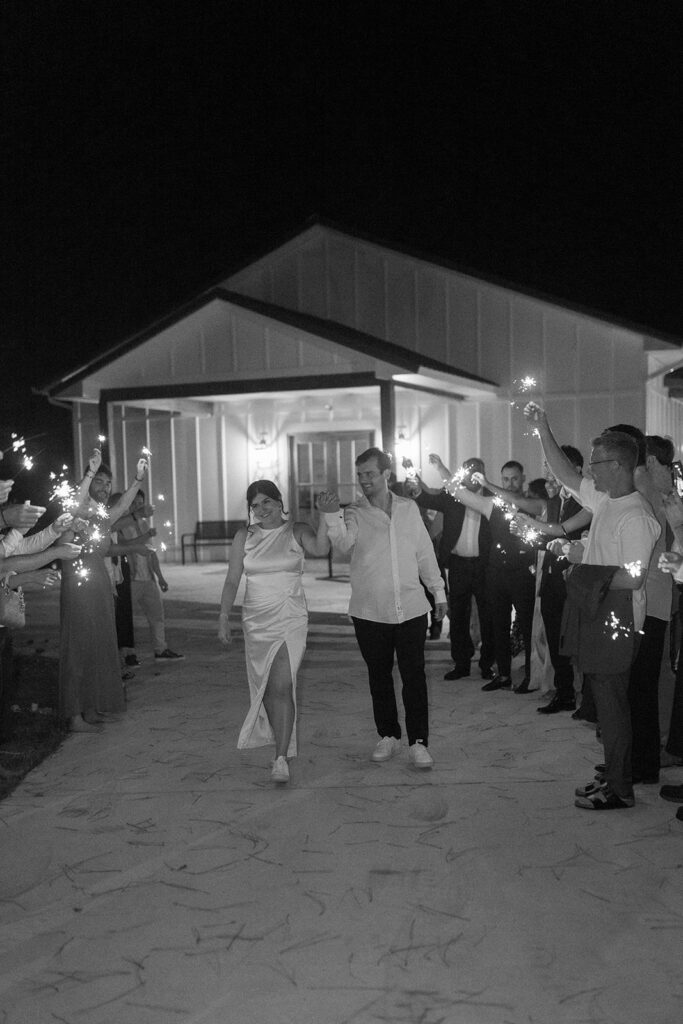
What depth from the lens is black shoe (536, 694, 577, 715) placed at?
7.13m

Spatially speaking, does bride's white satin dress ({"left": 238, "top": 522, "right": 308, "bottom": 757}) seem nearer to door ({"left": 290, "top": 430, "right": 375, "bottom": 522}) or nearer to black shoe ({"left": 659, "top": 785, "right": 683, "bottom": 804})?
black shoe ({"left": 659, "top": 785, "right": 683, "bottom": 804})

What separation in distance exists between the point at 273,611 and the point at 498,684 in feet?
9.93

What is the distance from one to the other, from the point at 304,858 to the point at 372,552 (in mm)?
2103

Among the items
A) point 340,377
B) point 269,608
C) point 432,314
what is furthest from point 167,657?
point 432,314

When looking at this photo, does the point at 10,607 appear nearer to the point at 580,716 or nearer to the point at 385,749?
the point at 385,749

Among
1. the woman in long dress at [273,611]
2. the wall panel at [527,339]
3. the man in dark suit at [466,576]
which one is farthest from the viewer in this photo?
the wall panel at [527,339]

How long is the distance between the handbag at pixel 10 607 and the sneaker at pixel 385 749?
2456mm

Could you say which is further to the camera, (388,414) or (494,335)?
(494,335)

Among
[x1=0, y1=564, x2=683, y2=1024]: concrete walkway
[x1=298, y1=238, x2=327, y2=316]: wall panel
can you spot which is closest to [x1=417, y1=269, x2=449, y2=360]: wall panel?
[x1=298, y1=238, x2=327, y2=316]: wall panel

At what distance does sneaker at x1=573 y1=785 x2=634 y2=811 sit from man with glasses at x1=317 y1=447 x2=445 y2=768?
1.10 meters

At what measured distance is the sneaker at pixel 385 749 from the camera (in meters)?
6.04

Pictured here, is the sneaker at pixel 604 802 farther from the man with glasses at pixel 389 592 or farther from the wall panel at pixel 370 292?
the wall panel at pixel 370 292

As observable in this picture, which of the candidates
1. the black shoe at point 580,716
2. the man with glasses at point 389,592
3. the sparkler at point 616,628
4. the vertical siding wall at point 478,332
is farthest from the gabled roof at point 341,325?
the sparkler at point 616,628

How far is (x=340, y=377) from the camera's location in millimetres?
14930
